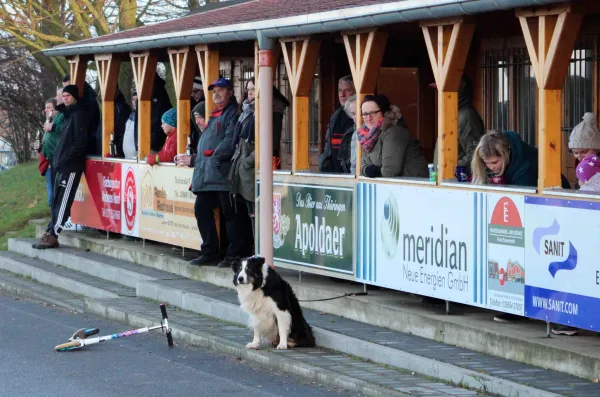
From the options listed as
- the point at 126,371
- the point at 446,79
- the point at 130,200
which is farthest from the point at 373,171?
the point at 130,200

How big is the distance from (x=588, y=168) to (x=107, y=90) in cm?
967

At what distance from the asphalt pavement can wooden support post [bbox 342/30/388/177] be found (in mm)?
2427

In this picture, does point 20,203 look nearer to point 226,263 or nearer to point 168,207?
point 168,207

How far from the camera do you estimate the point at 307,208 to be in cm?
1183

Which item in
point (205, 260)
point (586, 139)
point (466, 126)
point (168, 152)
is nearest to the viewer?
point (586, 139)

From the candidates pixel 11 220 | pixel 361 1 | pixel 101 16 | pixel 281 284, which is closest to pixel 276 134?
pixel 361 1

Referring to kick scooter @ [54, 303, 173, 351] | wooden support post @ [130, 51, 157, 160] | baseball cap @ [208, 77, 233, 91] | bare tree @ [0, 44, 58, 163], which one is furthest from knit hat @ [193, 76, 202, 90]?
bare tree @ [0, 44, 58, 163]

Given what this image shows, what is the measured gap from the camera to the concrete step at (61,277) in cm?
1398

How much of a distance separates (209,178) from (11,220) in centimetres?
1079

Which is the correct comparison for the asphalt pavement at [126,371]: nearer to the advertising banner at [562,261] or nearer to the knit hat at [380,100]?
the advertising banner at [562,261]

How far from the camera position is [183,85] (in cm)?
1455

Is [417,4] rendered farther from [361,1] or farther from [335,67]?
[335,67]

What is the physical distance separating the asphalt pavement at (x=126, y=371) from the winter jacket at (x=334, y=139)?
8.21 ft

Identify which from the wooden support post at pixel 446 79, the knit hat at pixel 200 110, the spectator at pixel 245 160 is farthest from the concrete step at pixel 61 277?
the wooden support post at pixel 446 79
